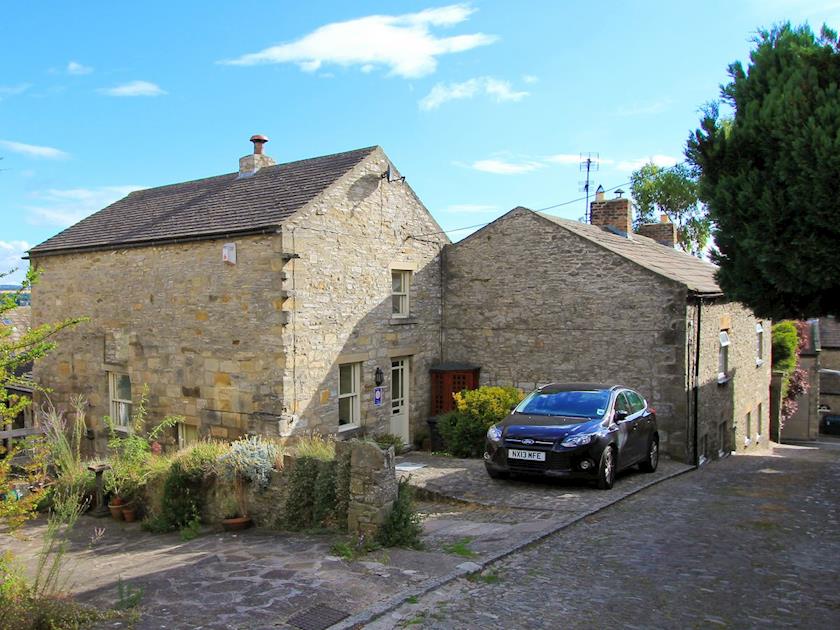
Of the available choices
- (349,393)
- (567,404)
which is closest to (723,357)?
(567,404)

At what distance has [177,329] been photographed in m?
14.7

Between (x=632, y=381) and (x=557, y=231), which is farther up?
(x=557, y=231)

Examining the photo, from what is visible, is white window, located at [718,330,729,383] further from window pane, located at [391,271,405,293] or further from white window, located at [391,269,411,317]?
window pane, located at [391,271,405,293]

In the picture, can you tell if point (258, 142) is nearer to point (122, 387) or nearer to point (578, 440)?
point (122, 387)

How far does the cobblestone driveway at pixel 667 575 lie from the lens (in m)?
5.48

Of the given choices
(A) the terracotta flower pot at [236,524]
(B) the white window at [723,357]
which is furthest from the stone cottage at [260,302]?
(B) the white window at [723,357]


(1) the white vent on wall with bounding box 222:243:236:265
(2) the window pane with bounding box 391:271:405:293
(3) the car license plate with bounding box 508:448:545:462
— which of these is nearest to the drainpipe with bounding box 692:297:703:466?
(3) the car license plate with bounding box 508:448:545:462

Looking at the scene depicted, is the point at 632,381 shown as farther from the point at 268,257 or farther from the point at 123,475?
the point at 123,475

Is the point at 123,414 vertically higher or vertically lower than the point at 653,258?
lower

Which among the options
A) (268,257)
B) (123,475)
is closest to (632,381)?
(268,257)

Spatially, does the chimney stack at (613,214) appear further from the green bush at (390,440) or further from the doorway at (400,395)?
the green bush at (390,440)

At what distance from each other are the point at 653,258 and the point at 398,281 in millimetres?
6520

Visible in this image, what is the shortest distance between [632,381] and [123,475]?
10373 mm

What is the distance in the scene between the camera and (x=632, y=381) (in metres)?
14.1
